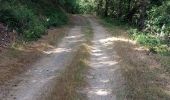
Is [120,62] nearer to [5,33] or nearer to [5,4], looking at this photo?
[5,33]

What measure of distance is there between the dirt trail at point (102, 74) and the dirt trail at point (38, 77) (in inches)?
50.4

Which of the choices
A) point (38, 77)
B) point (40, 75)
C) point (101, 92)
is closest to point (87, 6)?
point (40, 75)

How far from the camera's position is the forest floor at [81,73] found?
1126 cm

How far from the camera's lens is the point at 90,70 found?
14516 mm

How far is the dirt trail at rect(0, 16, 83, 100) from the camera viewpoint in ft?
36.4

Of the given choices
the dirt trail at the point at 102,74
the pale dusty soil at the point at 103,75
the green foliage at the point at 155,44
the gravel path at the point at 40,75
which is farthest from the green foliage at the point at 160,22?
the gravel path at the point at 40,75

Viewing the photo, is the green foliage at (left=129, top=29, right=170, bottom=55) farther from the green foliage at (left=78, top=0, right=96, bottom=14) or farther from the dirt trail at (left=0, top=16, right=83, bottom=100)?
the green foliage at (left=78, top=0, right=96, bottom=14)

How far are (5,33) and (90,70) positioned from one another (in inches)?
267

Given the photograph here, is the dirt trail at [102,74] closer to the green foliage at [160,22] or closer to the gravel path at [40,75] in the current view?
the gravel path at [40,75]

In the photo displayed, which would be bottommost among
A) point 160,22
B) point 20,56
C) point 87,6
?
point 87,6

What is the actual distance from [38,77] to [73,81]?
1570 millimetres

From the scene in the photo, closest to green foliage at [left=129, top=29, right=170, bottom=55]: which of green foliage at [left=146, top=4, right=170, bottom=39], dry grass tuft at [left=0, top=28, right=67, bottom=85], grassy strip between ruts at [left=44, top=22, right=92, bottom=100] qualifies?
green foliage at [left=146, top=4, right=170, bottom=39]

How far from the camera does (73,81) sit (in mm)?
12422

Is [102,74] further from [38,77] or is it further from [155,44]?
[155,44]
